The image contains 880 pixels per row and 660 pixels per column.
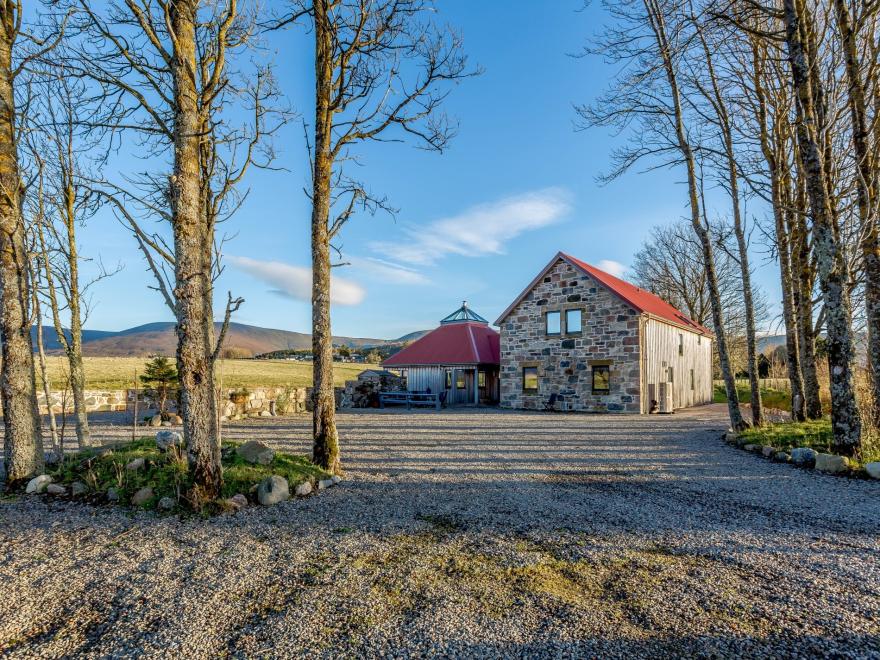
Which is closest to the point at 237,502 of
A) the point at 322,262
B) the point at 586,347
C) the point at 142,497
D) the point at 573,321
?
the point at 142,497

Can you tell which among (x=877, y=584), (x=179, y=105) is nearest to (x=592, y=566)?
(x=877, y=584)

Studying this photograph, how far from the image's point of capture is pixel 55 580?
3.56 metres

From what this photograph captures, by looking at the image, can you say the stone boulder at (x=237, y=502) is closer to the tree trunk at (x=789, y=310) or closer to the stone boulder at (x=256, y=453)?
the stone boulder at (x=256, y=453)

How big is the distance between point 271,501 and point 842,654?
17.4 feet

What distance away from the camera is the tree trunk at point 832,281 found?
291 inches

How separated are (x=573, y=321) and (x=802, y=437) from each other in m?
11.3

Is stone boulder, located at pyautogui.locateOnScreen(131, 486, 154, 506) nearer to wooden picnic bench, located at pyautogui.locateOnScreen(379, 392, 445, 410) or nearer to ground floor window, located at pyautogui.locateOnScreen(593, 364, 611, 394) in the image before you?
wooden picnic bench, located at pyautogui.locateOnScreen(379, 392, 445, 410)

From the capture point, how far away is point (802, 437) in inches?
345

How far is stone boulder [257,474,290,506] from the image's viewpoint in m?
5.49

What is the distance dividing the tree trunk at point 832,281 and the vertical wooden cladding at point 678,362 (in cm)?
1066

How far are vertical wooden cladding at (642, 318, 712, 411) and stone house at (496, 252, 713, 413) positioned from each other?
0.05 metres

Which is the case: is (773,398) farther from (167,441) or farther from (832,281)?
(167,441)

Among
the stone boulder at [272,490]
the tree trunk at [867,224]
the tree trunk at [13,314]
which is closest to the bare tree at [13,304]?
the tree trunk at [13,314]

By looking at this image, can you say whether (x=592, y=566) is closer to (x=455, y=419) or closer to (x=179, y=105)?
(x=179, y=105)
